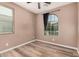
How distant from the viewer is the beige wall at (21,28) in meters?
1.87

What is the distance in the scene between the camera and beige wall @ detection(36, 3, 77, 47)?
191 cm

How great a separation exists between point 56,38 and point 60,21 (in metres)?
0.38

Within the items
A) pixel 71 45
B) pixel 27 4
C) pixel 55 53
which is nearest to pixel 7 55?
pixel 55 53

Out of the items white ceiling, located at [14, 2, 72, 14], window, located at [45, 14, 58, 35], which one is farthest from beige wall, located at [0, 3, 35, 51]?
window, located at [45, 14, 58, 35]

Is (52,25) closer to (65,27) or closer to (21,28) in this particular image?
(65,27)

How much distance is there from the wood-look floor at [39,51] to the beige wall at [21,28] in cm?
15

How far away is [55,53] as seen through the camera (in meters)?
1.84

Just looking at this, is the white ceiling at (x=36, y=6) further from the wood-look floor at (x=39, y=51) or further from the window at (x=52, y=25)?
the wood-look floor at (x=39, y=51)

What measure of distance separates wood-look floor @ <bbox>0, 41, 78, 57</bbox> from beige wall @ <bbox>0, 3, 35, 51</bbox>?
15cm

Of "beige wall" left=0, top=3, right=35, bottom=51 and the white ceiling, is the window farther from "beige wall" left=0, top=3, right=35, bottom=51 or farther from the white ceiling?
"beige wall" left=0, top=3, right=35, bottom=51

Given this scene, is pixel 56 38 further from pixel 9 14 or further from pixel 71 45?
pixel 9 14

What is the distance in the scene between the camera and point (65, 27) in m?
2.04

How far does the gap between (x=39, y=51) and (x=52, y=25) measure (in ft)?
1.99

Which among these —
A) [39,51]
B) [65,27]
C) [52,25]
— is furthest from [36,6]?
[39,51]
